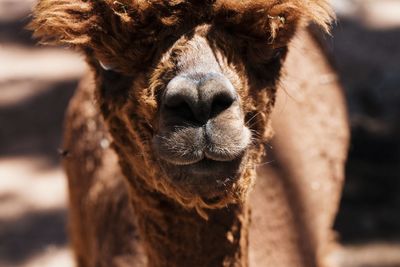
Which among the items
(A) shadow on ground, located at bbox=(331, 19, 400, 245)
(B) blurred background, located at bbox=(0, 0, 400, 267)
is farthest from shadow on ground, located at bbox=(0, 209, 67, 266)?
(A) shadow on ground, located at bbox=(331, 19, 400, 245)

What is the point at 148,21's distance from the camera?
309 centimetres

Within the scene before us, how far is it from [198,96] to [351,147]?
455cm

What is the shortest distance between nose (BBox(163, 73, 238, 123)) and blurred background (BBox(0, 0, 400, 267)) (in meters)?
3.30

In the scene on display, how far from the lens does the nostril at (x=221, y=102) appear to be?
2.85m

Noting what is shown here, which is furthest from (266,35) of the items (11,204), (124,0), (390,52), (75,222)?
(390,52)

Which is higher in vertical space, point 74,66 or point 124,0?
point 124,0

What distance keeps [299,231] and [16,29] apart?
6339 mm

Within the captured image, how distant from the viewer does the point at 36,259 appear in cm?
671

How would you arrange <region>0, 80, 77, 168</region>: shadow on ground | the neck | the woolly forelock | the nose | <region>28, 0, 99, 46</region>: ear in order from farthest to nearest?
<region>0, 80, 77, 168</region>: shadow on ground
the neck
<region>28, 0, 99, 46</region>: ear
the woolly forelock
the nose

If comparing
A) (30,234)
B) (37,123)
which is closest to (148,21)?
(30,234)

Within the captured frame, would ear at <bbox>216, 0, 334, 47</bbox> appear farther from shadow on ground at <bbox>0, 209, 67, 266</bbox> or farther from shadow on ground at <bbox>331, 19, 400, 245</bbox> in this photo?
shadow on ground at <bbox>0, 209, 67, 266</bbox>

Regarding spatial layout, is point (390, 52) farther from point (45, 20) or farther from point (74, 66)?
point (45, 20)

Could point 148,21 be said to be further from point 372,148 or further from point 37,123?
point 37,123

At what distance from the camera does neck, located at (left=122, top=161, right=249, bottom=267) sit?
335cm
